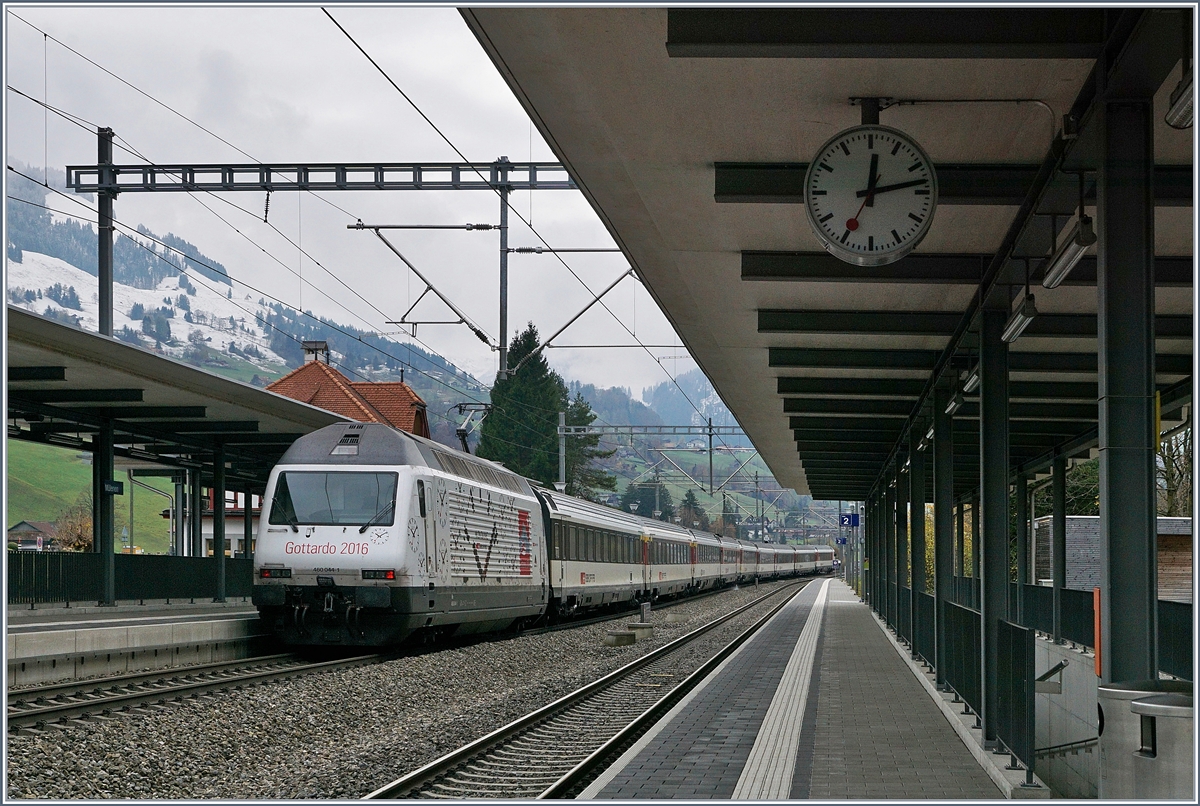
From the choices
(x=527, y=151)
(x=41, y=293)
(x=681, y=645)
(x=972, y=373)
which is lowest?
(x=681, y=645)

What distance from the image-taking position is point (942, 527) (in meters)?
13.5

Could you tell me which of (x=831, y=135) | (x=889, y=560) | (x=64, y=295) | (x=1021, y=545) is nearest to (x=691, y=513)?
(x=64, y=295)

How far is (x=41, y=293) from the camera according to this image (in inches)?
4857

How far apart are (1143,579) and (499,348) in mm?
14963

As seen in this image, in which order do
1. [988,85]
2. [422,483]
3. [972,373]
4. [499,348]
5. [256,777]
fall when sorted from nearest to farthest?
[988,85]
[256,777]
[972,373]
[422,483]
[499,348]

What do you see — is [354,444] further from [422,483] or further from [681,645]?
[681,645]

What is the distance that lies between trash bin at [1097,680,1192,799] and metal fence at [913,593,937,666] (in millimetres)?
9920

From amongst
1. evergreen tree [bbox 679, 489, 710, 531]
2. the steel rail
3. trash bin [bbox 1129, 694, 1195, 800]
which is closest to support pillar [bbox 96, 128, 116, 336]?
the steel rail

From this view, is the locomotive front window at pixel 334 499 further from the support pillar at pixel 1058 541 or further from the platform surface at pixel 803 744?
the support pillar at pixel 1058 541

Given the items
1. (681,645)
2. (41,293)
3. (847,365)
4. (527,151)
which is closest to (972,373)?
(847,365)

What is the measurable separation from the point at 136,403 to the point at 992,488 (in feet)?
54.9

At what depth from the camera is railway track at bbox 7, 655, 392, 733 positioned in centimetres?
1037

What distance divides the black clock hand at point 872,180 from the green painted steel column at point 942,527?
6827 mm

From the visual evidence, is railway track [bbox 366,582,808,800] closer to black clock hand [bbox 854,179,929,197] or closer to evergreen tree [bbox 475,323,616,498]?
black clock hand [bbox 854,179,929,197]
